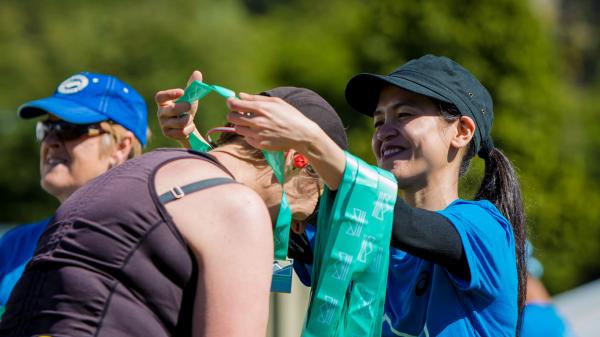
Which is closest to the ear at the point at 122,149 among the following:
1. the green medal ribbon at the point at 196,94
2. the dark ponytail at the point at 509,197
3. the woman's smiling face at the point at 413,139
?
the green medal ribbon at the point at 196,94

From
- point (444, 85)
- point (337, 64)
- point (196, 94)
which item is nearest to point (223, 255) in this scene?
point (196, 94)

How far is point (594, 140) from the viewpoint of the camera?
21.3m

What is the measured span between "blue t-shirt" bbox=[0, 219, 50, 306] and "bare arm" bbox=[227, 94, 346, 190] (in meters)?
1.78

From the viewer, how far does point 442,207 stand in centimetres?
274

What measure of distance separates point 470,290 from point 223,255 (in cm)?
84

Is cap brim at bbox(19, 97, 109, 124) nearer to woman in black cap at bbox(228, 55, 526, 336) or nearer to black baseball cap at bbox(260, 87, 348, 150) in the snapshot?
woman in black cap at bbox(228, 55, 526, 336)

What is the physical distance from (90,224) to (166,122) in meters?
0.94

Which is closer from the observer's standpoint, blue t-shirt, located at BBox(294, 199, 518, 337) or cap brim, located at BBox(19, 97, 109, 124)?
blue t-shirt, located at BBox(294, 199, 518, 337)

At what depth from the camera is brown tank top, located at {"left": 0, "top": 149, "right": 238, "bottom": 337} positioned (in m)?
1.89

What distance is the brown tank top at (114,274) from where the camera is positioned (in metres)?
1.89

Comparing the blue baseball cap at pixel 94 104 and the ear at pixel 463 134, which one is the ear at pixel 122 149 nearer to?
the blue baseball cap at pixel 94 104

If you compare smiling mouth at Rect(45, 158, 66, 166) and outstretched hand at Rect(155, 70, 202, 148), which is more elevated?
outstretched hand at Rect(155, 70, 202, 148)

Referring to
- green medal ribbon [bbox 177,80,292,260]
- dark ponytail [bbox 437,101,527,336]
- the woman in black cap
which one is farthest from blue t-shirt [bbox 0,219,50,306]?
dark ponytail [bbox 437,101,527,336]

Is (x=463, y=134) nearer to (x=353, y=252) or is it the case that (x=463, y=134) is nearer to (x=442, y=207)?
(x=442, y=207)
